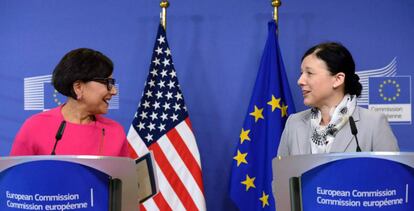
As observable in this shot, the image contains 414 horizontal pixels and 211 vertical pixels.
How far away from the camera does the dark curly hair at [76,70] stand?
87.8 inches

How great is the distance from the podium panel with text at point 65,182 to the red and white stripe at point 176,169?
1.77 meters

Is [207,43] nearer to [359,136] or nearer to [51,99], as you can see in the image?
[51,99]

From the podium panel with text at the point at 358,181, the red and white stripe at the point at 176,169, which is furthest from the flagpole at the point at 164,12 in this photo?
the podium panel with text at the point at 358,181

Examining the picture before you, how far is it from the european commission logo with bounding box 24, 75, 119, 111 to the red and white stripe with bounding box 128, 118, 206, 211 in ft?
2.71

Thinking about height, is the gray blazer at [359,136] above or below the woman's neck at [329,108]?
below

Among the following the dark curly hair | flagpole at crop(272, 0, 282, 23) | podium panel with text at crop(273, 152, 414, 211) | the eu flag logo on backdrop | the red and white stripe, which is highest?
flagpole at crop(272, 0, 282, 23)

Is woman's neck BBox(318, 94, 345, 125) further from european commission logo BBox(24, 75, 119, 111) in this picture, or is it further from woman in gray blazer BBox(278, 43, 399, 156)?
european commission logo BBox(24, 75, 119, 111)

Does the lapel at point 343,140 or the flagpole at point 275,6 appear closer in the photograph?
the lapel at point 343,140

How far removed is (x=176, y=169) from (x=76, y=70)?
3.97ft

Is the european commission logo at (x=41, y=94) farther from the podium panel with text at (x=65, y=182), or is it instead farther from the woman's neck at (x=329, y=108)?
the podium panel with text at (x=65, y=182)

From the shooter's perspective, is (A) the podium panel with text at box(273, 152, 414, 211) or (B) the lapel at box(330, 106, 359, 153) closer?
(A) the podium panel with text at box(273, 152, 414, 211)

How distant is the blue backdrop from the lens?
345cm

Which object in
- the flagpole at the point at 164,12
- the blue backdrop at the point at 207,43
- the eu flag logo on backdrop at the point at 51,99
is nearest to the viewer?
the flagpole at the point at 164,12

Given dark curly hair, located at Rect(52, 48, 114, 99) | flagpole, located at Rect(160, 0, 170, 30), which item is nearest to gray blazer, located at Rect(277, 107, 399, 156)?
dark curly hair, located at Rect(52, 48, 114, 99)
